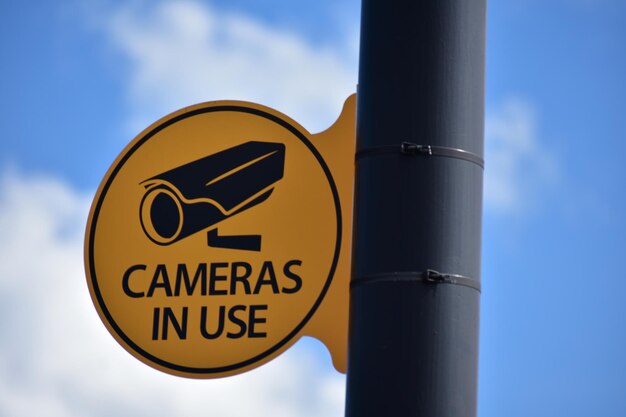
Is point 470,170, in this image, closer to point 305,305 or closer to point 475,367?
point 475,367

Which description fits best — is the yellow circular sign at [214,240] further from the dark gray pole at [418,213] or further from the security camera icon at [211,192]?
the dark gray pole at [418,213]

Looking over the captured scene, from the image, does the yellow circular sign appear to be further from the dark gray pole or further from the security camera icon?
the dark gray pole

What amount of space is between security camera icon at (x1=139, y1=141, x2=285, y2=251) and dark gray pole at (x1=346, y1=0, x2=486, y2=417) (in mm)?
1057

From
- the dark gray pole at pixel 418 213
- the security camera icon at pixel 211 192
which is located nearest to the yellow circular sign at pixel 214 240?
the security camera icon at pixel 211 192

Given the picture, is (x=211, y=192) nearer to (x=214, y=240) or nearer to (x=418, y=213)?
(x=214, y=240)

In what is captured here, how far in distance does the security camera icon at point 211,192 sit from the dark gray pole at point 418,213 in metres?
1.06

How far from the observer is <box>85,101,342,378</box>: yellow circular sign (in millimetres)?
4105

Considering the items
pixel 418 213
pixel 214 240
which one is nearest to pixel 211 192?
pixel 214 240

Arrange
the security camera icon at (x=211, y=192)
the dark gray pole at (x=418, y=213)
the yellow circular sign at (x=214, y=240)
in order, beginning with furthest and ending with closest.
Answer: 1. the security camera icon at (x=211, y=192)
2. the yellow circular sign at (x=214, y=240)
3. the dark gray pole at (x=418, y=213)

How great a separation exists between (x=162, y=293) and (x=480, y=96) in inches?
63.3

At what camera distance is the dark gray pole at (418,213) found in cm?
294

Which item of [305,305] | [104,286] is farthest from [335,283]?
[104,286]

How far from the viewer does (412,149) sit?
3.08 m

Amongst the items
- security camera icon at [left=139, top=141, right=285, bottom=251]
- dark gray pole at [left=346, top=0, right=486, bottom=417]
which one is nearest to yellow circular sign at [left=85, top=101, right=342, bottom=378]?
security camera icon at [left=139, top=141, right=285, bottom=251]
